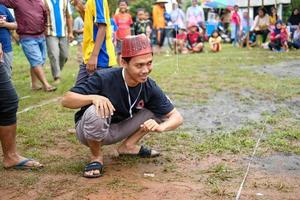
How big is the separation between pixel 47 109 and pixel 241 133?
7.98ft

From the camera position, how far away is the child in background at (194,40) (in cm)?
1548

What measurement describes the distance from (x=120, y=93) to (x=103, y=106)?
0.82ft

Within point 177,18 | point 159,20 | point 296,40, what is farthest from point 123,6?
point 296,40

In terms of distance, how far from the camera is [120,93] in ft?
10.6

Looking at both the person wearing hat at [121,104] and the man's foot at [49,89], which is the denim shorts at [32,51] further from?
the person wearing hat at [121,104]

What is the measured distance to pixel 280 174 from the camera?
325 cm

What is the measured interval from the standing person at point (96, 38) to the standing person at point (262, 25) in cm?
1341

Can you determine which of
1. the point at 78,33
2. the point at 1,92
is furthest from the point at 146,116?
the point at 78,33

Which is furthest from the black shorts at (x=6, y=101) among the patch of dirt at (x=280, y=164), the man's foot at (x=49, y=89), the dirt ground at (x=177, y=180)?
the man's foot at (x=49, y=89)

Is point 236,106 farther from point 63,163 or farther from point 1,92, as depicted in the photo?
point 1,92

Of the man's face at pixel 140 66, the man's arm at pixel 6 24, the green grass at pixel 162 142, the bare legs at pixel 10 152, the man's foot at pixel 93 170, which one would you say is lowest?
the green grass at pixel 162 142

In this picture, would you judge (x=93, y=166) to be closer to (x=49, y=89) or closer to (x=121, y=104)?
(x=121, y=104)

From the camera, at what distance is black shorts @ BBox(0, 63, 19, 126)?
317 centimetres

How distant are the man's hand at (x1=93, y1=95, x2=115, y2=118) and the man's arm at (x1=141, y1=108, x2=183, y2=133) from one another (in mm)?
252
